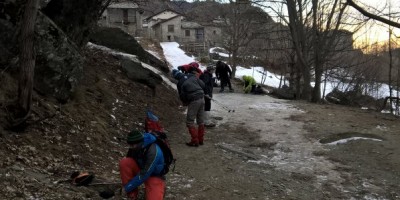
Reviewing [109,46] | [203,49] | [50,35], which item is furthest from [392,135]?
[203,49]

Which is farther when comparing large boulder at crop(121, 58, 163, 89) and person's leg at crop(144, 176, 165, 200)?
large boulder at crop(121, 58, 163, 89)

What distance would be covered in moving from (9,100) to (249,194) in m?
4.20

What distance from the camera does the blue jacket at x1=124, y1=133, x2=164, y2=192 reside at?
5.47 meters

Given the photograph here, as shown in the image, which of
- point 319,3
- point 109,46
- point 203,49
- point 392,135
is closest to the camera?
point 392,135

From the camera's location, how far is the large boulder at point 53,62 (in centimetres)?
834

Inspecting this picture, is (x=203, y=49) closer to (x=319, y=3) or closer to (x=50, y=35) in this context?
(x=319, y=3)

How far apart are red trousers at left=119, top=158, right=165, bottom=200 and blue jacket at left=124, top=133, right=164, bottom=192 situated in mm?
78

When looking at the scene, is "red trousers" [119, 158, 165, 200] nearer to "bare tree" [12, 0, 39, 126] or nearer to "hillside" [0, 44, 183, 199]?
"hillside" [0, 44, 183, 199]

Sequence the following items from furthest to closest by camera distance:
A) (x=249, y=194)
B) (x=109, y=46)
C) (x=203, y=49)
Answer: (x=203, y=49) < (x=109, y=46) < (x=249, y=194)

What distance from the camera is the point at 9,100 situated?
22.8ft

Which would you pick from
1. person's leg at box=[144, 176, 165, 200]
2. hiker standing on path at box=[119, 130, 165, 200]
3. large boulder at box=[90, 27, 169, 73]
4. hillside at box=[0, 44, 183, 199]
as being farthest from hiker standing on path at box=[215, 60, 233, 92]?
person's leg at box=[144, 176, 165, 200]

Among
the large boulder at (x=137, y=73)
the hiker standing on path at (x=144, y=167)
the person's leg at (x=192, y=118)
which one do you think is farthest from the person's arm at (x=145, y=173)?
the large boulder at (x=137, y=73)

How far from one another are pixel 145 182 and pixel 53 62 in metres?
4.15

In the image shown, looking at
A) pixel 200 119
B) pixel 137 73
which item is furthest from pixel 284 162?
pixel 137 73
